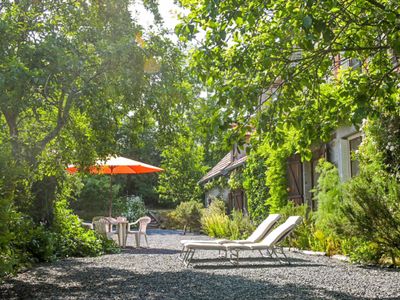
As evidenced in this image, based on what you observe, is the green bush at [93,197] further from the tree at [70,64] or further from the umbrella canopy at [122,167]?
the tree at [70,64]

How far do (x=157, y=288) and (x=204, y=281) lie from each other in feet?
2.80

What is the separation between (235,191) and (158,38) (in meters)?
16.5

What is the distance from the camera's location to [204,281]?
7.16 metres

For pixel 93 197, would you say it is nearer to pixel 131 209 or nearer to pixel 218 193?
pixel 131 209

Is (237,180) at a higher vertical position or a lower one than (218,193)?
higher

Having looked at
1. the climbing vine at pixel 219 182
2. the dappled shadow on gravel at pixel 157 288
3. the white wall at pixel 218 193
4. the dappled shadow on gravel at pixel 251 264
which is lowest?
the dappled shadow on gravel at pixel 157 288

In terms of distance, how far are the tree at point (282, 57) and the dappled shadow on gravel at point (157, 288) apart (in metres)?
1.70

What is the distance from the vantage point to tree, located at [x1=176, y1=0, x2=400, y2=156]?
524cm

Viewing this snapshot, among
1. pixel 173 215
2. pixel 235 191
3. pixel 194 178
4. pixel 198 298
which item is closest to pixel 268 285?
pixel 198 298

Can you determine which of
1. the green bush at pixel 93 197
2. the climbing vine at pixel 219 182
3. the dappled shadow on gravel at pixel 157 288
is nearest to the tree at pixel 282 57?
the dappled shadow on gravel at pixel 157 288

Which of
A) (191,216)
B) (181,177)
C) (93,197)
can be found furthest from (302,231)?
(93,197)

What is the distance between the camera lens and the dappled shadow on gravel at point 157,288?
600 centimetres

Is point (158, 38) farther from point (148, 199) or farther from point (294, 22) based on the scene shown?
point (148, 199)

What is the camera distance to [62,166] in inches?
409
